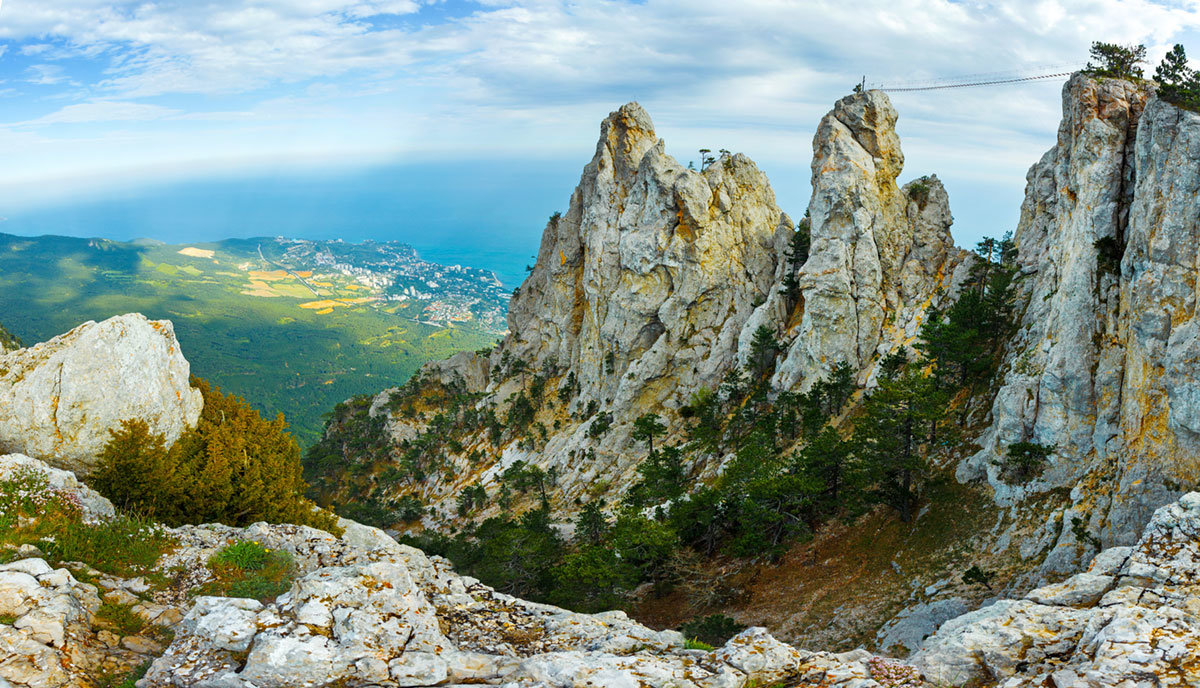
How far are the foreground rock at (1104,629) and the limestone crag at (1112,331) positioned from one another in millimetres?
5687

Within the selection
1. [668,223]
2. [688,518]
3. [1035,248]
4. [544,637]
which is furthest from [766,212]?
[544,637]

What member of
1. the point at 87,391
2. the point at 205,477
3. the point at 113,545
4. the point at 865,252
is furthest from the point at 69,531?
the point at 865,252

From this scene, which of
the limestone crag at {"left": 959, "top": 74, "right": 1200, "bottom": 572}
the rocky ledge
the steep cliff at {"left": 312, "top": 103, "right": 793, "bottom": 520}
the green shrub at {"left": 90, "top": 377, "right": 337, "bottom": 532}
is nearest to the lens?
the rocky ledge

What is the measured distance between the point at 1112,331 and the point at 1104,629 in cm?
1935

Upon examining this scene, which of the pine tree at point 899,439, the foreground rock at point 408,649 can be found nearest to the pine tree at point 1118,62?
the pine tree at point 899,439

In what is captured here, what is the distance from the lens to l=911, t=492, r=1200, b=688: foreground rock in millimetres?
9656

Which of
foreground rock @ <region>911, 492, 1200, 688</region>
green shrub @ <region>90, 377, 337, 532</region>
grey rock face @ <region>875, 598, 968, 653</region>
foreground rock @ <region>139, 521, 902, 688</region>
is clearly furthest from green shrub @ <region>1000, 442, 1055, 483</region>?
green shrub @ <region>90, 377, 337, 532</region>

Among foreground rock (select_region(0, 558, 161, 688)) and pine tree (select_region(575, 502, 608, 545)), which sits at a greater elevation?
A: foreground rock (select_region(0, 558, 161, 688))

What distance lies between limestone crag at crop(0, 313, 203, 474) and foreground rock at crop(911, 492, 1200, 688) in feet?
80.9

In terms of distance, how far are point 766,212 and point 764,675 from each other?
64508mm

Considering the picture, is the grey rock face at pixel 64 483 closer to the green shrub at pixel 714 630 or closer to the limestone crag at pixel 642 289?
the green shrub at pixel 714 630

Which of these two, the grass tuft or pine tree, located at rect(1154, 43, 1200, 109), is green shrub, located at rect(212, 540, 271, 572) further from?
pine tree, located at rect(1154, 43, 1200, 109)

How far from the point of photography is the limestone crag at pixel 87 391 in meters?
19.3

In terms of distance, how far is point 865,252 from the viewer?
5159 centimetres
